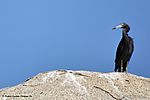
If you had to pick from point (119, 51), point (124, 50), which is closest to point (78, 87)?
point (124, 50)

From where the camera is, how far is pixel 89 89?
870 cm

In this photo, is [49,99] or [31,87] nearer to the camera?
[49,99]

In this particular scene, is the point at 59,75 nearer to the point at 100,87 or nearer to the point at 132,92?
the point at 100,87

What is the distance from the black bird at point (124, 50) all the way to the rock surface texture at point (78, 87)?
9.18ft

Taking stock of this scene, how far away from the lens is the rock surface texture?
841cm

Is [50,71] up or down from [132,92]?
up

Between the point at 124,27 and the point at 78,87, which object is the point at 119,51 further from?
the point at 78,87

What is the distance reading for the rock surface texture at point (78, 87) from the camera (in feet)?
27.6

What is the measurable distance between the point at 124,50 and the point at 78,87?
4.21m

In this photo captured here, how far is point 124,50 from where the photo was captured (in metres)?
12.6

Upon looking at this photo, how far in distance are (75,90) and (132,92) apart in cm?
132

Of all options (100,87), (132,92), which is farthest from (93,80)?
(132,92)

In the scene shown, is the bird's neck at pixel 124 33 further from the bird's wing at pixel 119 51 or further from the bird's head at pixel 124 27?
the bird's wing at pixel 119 51

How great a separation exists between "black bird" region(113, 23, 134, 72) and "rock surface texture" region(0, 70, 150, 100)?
110 inches
